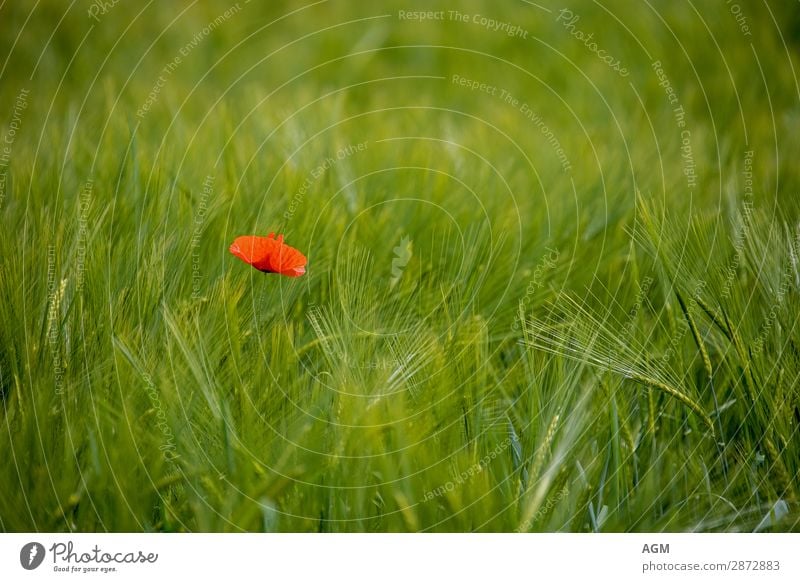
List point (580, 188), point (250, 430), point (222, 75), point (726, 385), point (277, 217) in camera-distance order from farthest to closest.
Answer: point (222, 75) → point (580, 188) → point (277, 217) → point (726, 385) → point (250, 430)

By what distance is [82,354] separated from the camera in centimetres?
90

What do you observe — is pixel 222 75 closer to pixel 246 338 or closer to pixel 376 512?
pixel 246 338

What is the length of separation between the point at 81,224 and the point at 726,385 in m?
0.81

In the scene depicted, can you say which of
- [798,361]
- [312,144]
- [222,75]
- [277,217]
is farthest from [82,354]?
[798,361]

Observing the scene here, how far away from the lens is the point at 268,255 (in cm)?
95

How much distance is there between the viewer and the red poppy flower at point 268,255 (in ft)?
3.11

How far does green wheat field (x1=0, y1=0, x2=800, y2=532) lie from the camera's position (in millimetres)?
840
